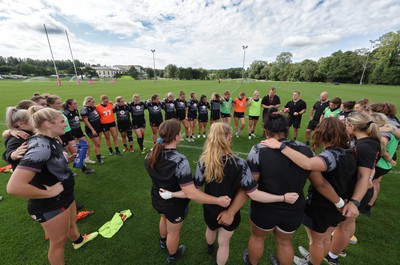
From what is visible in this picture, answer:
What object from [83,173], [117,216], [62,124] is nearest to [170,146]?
[62,124]

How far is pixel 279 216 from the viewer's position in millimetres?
2064

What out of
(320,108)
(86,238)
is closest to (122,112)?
(86,238)

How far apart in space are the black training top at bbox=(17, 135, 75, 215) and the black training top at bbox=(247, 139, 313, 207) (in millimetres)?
2252

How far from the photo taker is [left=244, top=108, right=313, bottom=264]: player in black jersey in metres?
1.90

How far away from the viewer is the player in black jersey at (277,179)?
1898 millimetres

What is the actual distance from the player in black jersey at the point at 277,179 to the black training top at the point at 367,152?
0.75 m

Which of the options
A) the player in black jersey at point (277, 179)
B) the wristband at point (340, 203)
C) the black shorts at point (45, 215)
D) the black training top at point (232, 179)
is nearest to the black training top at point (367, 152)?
the wristband at point (340, 203)

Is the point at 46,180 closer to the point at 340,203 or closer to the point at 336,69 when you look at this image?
the point at 340,203

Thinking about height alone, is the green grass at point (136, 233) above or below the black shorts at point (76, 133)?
below

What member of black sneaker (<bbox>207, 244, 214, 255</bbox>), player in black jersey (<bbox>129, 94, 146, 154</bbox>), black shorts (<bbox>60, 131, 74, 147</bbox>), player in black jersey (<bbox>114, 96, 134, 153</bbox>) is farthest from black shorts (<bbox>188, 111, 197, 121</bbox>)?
black sneaker (<bbox>207, 244, 214, 255</bbox>)

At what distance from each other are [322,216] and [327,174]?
0.59 meters

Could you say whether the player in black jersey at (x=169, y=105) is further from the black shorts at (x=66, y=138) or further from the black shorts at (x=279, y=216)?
the black shorts at (x=279, y=216)

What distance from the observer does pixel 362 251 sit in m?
2.94

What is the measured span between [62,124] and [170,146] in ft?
4.64
